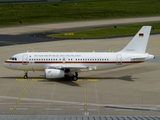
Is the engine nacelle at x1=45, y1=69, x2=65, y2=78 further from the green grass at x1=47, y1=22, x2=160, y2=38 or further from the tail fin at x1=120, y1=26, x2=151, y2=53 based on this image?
the green grass at x1=47, y1=22, x2=160, y2=38

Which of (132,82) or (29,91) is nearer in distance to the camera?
(29,91)

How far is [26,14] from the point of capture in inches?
5945

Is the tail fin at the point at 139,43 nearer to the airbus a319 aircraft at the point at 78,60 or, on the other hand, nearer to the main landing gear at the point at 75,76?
the airbus a319 aircraft at the point at 78,60

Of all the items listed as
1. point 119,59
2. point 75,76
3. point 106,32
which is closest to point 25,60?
point 75,76

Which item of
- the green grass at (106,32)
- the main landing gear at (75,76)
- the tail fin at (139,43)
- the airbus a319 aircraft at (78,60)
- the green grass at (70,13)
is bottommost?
the main landing gear at (75,76)

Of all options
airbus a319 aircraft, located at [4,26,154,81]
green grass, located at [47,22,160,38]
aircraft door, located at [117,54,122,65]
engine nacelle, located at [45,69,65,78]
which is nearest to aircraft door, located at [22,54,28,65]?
airbus a319 aircraft, located at [4,26,154,81]

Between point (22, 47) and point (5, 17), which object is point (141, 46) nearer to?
point (22, 47)

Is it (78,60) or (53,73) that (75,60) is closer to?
(78,60)

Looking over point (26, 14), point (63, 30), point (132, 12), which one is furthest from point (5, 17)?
point (132, 12)

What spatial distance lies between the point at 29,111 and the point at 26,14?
359 ft

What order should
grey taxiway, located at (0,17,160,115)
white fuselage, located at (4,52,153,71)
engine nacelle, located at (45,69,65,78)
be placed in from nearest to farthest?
grey taxiway, located at (0,17,160,115), engine nacelle, located at (45,69,65,78), white fuselage, located at (4,52,153,71)

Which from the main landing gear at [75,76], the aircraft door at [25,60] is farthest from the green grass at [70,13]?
the main landing gear at [75,76]

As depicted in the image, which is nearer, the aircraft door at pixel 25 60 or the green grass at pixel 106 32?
the aircraft door at pixel 25 60

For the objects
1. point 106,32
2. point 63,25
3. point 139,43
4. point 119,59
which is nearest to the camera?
point 119,59
